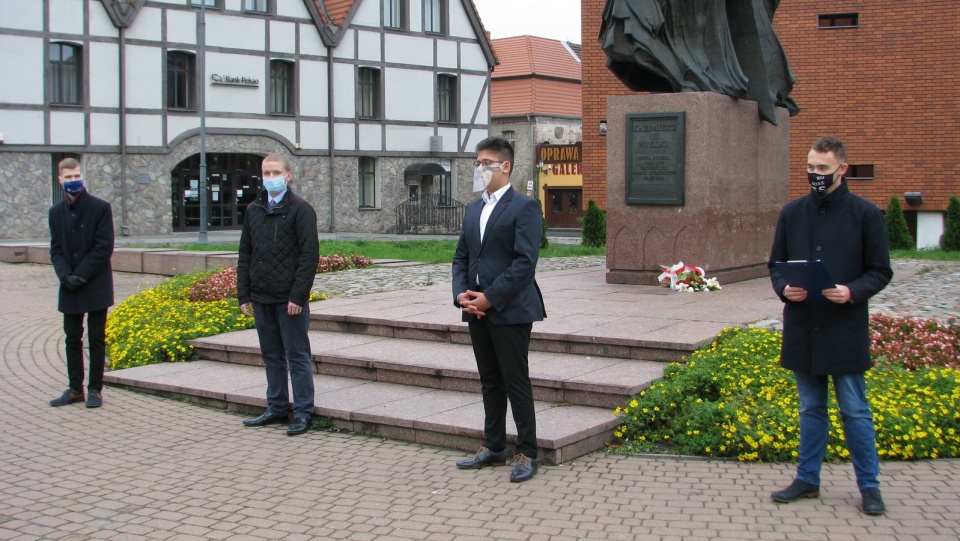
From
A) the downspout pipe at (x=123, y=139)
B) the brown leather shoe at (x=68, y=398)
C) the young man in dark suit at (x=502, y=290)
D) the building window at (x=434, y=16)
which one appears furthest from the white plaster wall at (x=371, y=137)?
the young man in dark suit at (x=502, y=290)

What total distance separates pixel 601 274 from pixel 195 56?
22.5 meters

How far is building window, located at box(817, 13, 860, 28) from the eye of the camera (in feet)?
78.3

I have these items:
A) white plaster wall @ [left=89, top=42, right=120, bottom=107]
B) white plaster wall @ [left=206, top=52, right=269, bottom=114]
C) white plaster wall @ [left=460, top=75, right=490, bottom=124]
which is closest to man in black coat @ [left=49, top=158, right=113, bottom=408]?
white plaster wall @ [left=89, top=42, right=120, bottom=107]

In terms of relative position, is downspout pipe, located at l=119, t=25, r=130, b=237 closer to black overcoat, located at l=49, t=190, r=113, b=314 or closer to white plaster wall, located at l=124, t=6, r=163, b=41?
white plaster wall, located at l=124, t=6, r=163, b=41

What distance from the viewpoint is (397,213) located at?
4025 cm

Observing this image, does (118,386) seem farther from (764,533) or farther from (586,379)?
(764,533)

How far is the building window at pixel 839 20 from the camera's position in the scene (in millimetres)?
23875

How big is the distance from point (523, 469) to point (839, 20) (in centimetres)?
2086

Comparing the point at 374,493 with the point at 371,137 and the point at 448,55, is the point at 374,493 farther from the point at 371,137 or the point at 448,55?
the point at 448,55

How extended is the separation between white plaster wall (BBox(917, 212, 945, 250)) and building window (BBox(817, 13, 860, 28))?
4648mm

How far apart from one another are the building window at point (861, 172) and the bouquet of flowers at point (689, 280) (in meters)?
13.7

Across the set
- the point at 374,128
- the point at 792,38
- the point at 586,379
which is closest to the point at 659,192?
the point at 586,379

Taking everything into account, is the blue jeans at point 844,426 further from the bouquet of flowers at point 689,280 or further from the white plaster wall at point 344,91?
the white plaster wall at point 344,91


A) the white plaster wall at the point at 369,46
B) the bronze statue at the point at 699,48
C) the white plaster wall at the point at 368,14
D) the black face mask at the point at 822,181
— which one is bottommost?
the black face mask at the point at 822,181
